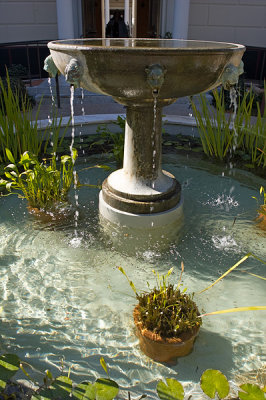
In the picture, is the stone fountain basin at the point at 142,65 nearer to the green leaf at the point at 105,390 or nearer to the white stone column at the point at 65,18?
the green leaf at the point at 105,390

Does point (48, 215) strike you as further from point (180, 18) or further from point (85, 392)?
point (180, 18)

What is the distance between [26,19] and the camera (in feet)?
27.6

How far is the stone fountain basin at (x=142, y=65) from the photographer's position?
6.62ft

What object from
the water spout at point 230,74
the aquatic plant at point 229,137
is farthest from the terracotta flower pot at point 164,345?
the aquatic plant at point 229,137

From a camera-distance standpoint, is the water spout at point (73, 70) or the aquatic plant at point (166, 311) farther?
the water spout at point (73, 70)

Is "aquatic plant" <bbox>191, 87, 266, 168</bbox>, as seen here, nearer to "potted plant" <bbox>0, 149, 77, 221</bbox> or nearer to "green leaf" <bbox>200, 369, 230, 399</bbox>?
"potted plant" <bbox>0, 149, 77, 221</bbox>

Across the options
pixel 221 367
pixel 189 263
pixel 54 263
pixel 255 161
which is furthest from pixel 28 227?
pixel 255 161

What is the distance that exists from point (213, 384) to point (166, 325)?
390 millimetres

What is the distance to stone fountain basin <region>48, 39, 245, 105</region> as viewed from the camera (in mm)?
2018

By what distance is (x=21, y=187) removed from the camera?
284cm

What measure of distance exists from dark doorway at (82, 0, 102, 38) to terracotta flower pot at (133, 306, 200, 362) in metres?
8.27

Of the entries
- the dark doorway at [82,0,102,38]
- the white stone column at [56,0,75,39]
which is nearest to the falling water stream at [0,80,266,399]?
the white stone column at [56,0,75,39]

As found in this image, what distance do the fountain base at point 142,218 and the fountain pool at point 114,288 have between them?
10 centimetres

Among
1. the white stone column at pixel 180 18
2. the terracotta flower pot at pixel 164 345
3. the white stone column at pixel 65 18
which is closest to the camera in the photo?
the terracotta flower pot at pixel 164 345
